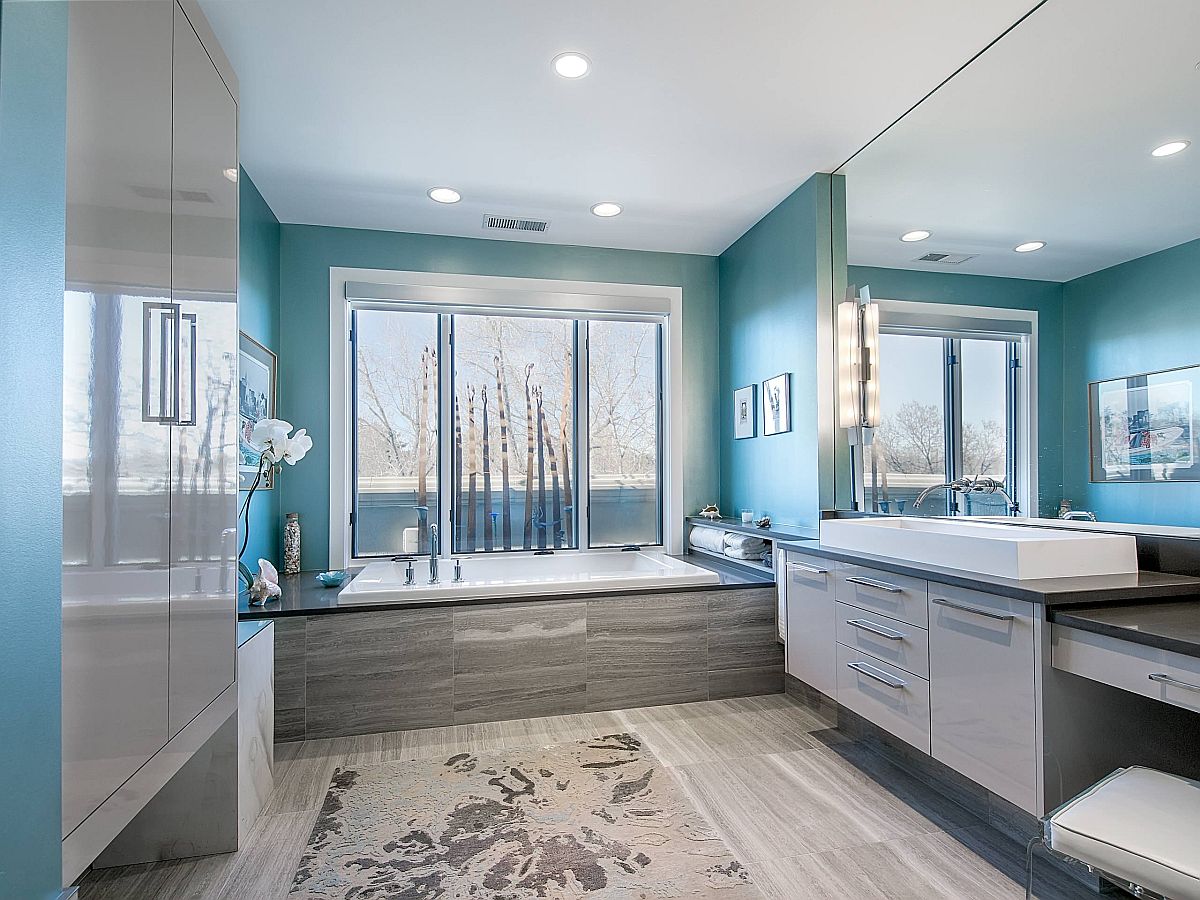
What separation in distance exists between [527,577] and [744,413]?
1636 millimetres

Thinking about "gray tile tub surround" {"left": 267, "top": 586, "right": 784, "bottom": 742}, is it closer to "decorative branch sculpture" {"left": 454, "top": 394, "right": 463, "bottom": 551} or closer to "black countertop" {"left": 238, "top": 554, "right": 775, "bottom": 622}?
"black countertop" {"left": 238, "top": 554, "right": 775, "bottom": 622}

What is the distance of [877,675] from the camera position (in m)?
2.50

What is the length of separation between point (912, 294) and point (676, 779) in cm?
217

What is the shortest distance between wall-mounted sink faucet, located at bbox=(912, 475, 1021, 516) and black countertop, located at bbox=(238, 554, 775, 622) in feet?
3.23

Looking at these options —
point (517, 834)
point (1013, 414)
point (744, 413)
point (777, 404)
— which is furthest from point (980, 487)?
point (517, 834)

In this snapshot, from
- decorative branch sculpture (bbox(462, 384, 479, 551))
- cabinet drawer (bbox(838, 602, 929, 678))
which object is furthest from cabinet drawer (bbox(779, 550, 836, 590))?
decorative branch sculpture (bbox(462, 384, 479, 551))

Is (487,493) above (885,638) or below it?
above

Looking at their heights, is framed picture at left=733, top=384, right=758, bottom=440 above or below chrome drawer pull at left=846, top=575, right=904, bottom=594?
above

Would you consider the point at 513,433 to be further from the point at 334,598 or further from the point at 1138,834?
the point at 1138,834

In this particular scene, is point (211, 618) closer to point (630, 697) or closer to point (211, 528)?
point (211, 528)

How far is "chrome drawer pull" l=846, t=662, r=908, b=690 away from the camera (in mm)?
2385

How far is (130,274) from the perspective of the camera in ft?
4.40

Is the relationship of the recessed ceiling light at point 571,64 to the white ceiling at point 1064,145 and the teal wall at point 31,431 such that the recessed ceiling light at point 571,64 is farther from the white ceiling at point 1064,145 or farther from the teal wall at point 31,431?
the teal wall at point 31,431

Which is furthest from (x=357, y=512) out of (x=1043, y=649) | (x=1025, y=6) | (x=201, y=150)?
(x=1025, y=6)
